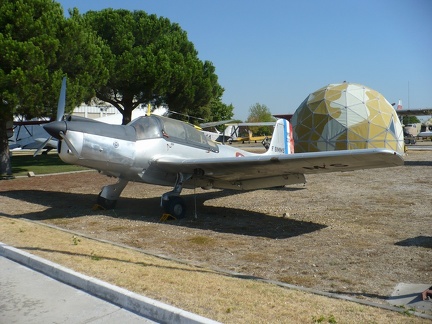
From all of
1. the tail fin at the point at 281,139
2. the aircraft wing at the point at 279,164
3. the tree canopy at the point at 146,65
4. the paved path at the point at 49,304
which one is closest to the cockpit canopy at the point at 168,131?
the aircraft wing at the point at 279,164

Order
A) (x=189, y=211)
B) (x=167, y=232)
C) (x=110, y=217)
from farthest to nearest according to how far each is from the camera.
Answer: (x=189, y=211), (x=110, y=217), (x=167, y=232)

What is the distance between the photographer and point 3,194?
1515 cm

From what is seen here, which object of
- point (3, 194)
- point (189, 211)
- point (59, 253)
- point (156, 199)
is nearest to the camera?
point (59, 253)

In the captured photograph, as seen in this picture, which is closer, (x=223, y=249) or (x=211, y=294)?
(x=211, y=294)

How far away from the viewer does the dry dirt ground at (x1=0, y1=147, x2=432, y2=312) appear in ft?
20.4

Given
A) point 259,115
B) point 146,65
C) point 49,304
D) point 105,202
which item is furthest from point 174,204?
point 259,115

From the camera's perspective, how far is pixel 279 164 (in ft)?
31.0

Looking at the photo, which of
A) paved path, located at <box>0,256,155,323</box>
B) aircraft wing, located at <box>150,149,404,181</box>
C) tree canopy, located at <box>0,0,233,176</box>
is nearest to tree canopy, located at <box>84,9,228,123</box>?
→ tree canopy, located at <box>0,0,233,176</box>

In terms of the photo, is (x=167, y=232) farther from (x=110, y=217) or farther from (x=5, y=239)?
(x=5, y=239)

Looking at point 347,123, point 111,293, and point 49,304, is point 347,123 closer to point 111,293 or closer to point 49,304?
point 111,293

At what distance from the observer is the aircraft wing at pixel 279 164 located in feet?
26.2

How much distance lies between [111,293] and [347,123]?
1004 inches

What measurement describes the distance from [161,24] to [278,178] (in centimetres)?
2349

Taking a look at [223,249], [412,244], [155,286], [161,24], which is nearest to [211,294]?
[155,286]
